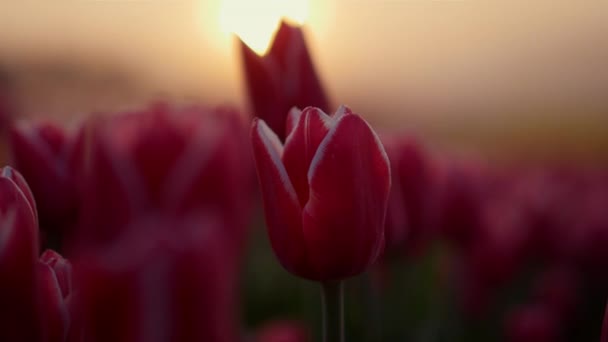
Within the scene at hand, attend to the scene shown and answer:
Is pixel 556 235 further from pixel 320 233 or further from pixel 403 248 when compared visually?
pixel 320 233

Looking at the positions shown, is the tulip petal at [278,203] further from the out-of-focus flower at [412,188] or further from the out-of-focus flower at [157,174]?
the out-of-focus flower at [412,188]

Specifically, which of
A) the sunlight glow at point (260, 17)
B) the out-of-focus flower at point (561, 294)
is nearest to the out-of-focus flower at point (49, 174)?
the sunlight glow at point (260, 17)

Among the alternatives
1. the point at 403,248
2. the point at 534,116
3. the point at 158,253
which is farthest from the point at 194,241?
the point at 534,116

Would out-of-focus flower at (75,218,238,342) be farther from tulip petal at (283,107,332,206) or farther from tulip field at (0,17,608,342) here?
tulip petal at (283,107,332,206)

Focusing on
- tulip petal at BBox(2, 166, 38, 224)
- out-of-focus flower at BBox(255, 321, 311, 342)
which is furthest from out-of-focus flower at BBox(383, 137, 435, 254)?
tulip petal at BBox(2, 166, 38, 224)

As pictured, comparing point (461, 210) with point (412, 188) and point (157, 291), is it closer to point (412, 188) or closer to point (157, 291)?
point (412, 188)

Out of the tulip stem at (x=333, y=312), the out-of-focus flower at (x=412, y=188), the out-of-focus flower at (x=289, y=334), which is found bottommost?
the out-of-focus flower at (x=289, y=334)

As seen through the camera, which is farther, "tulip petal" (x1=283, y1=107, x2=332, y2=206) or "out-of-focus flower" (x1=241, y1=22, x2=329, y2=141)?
"out-of-focus flower" (x1=241, y1=22, x2=329, y2=141)
